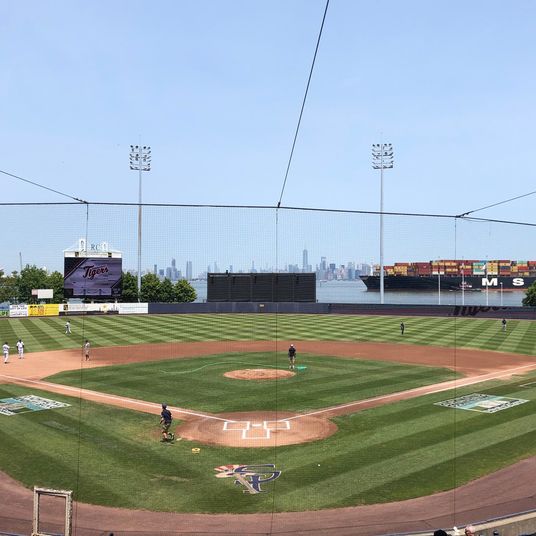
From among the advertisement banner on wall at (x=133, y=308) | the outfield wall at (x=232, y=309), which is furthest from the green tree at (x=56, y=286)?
the advertisement banner on wall at (x=133, y=308)

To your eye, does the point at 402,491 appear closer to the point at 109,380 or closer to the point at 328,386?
the point at 328,386

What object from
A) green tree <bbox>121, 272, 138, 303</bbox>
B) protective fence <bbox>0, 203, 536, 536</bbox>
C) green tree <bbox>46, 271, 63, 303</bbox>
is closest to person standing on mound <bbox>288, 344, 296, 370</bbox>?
protective fence <bbox>0, 203, 536, 536</bbox>

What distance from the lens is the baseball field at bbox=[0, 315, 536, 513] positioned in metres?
→ 13.9

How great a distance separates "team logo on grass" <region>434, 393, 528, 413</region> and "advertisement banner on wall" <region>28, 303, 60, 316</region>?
60413 millimetres

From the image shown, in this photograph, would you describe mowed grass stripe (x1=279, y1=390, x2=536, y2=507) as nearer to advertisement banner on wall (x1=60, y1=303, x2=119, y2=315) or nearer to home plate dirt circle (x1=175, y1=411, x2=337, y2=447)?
home plate dirt circle (x1=175, y1=411, x2=337, y2=447)

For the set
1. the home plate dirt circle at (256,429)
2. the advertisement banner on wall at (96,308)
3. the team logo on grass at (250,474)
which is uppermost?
the advertisement banner on wall at (96,308)

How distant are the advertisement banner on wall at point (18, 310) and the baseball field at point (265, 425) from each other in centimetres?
3115

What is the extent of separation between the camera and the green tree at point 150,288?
79188 mm

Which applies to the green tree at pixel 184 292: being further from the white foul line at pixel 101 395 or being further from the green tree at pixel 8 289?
the white foul line at pixel 101 395

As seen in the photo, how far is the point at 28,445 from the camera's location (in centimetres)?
1709

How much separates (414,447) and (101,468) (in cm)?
971

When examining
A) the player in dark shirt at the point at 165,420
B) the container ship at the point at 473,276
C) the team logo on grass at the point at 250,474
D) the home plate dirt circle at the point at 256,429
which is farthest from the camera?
the container ship at the point at 473,276

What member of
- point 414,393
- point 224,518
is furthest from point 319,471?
point 414,393

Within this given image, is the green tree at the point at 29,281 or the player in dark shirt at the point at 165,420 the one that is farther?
the green tree at the point at 29,281
